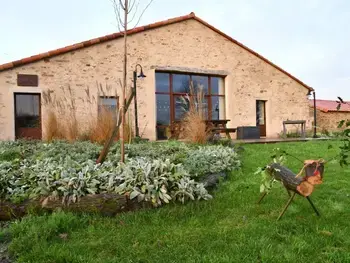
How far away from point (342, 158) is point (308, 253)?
0.64m

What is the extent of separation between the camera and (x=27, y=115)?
934 centimetres

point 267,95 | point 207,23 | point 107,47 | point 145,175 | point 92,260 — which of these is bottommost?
point 92,260

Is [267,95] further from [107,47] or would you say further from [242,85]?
[107,47]

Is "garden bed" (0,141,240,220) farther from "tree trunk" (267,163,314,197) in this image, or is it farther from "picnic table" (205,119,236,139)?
"picnic table" (205,119,236,139)

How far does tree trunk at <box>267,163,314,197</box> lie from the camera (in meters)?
2.31

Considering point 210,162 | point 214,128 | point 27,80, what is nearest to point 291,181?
point 210,162

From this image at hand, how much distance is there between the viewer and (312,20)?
817cm

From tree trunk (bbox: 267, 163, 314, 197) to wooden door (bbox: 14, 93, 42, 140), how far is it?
8288mm

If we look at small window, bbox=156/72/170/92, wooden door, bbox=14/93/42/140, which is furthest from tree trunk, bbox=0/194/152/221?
small window, bbox=156/72/170/92

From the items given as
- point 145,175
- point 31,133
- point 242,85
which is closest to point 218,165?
point 145,175

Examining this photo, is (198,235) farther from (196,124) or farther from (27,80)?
(27,80)

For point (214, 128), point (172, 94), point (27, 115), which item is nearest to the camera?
point (214, 128)

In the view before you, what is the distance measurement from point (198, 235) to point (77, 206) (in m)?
1.11

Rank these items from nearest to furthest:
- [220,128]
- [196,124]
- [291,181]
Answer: [291,181] < [196,124] < [220,128]
